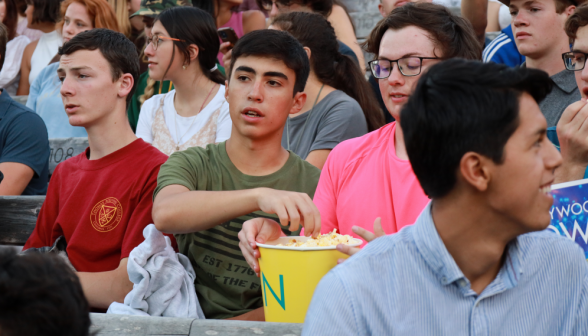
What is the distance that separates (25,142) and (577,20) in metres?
2.85

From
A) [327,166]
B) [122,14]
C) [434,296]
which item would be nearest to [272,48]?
[327,166]

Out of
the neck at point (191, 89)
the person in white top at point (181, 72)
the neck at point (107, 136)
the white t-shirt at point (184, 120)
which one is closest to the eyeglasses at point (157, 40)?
the person in white top at point (181, 72)

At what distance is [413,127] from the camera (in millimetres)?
1306

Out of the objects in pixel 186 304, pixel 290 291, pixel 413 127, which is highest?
pixel 413 127

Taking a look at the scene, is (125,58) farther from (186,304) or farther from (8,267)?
(8,267)

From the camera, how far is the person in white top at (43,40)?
5.53 m

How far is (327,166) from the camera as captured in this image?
2.20 meters

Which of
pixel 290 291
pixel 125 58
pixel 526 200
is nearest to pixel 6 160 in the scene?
pixel 125 58

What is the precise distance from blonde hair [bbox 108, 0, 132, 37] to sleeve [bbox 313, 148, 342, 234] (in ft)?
11.1

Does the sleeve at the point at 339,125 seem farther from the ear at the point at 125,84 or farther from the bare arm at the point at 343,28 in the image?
the bare arm at the point at 343,28

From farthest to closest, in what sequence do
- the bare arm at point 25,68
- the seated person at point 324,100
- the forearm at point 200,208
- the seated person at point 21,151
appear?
the bare arm at point 25,68 < the seated person at point 21,151 < the seated person at point 324,100 < the forearm at point 200,208

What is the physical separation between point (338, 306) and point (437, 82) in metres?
0.49

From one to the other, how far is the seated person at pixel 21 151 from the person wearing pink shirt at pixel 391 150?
2053 mm

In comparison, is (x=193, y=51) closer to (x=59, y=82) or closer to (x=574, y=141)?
(x=59, y=82)
